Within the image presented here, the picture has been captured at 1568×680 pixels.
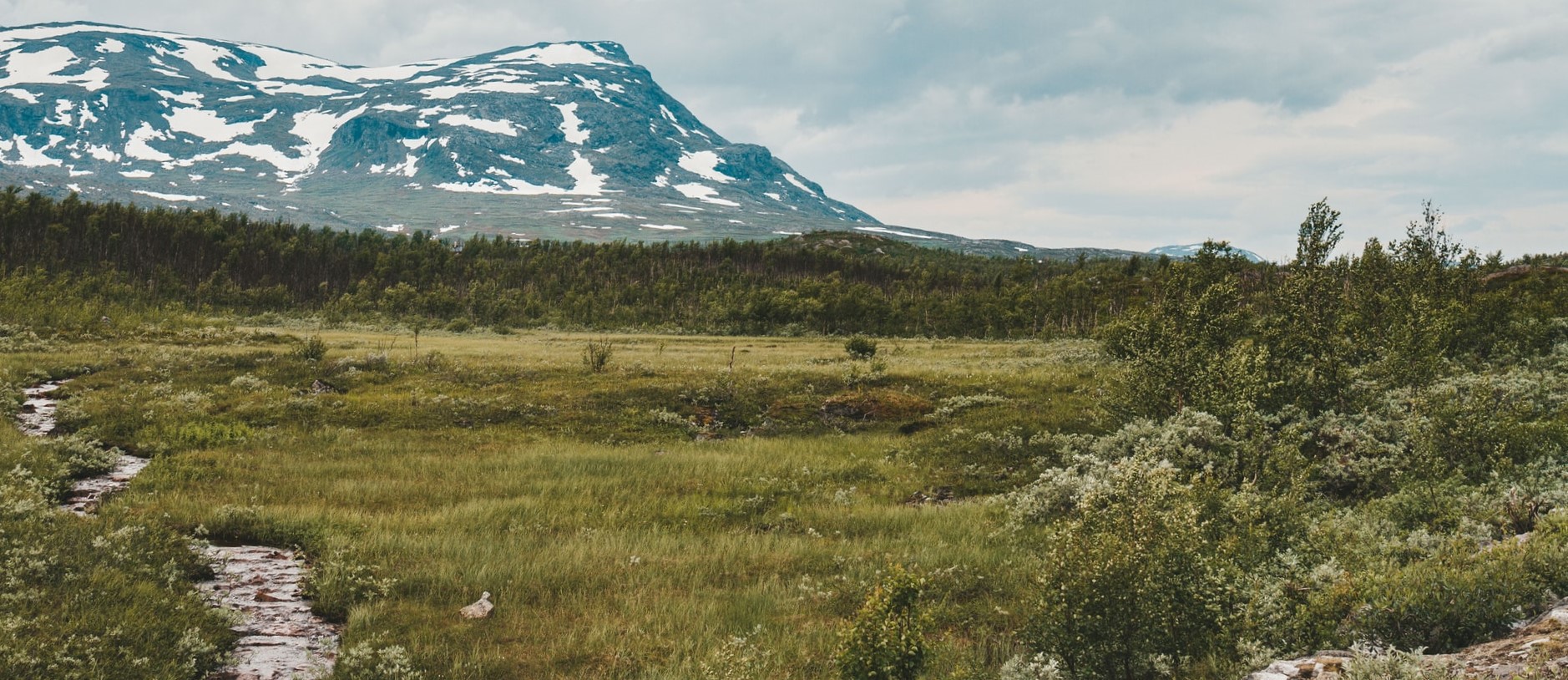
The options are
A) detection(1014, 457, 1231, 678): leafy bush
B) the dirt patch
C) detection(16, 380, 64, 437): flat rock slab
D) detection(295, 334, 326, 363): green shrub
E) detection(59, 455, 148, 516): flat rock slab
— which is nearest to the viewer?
detection(1014, 457, 1231, 678): leafy bush

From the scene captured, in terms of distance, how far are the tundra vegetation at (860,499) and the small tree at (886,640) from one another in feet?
0.11

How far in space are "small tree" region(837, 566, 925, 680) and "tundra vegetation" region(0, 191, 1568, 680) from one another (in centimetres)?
3

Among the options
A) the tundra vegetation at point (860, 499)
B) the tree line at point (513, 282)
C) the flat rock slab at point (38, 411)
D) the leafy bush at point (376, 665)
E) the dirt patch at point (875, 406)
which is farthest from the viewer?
the tree line at point (513, 282)

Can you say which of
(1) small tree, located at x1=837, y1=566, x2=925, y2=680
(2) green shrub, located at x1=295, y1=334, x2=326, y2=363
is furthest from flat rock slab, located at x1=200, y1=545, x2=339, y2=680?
(2) green shrub, located at x1=295, y1=334, x2=326, y2=363

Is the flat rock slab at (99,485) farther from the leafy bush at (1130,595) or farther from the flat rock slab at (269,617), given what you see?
the leafy bush at (1130,595)

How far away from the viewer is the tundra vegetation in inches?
316

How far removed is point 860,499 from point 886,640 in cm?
1099

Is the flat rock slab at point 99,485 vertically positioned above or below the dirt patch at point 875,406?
below

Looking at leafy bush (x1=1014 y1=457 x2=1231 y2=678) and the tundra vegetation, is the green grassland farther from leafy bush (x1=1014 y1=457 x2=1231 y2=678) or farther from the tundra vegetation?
leafy bush (x1=1014 y1=457 x2=1231 y2=678)

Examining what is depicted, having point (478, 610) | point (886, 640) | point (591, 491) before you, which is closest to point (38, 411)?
point (591, 491)

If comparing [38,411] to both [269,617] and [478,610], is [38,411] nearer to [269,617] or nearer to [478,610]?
[269,617]

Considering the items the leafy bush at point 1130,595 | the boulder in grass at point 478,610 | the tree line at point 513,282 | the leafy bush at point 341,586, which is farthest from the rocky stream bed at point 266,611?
the tree line at point 513,282

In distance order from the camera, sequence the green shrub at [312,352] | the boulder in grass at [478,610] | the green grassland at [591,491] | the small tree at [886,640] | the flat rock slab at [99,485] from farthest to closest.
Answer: the green shrub at [312,352], the flat rock slab at [99,485], the boulder in grass at [478,610], the green grassland at [591,491], the small tree at [886,640]

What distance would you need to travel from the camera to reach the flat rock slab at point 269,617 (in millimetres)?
9289
